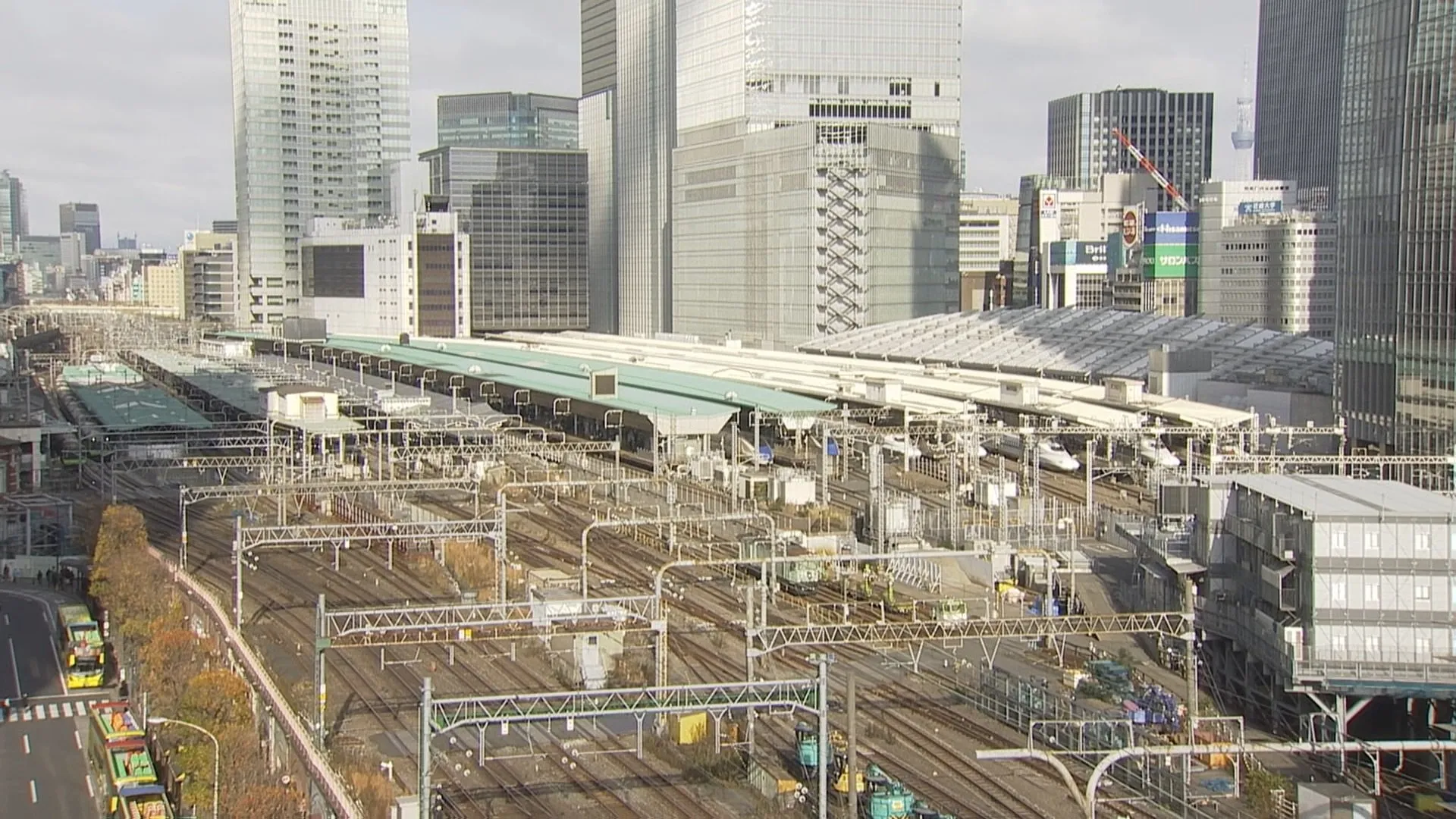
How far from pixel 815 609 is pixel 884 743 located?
8.82 meters

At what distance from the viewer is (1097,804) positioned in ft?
73.6

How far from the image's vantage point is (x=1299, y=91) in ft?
544

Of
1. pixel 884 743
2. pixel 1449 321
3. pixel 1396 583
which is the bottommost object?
pixel 884 743

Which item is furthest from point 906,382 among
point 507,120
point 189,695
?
point 507,120

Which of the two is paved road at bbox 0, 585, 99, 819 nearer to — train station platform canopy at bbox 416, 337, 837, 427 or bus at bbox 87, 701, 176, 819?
bus at bbox 87, 701, 176, 819

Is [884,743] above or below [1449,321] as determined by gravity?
below

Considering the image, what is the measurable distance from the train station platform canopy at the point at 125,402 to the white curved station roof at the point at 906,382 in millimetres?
21815

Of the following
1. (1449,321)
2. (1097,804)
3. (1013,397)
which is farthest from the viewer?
(1013,397)

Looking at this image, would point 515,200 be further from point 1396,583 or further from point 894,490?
point 1396,583

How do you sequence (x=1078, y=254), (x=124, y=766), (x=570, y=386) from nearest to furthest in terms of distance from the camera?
(x=124, y=766) < (x=570, y=386) < (x=1078, y=254)

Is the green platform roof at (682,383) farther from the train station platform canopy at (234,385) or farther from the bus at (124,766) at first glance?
the bus at (124,766)

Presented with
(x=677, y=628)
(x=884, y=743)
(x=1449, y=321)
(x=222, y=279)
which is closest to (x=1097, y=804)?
(x=884, y=743)

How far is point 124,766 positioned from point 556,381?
46020 mm

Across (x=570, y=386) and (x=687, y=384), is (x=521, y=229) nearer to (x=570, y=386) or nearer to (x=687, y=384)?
(x=570, y=386)
